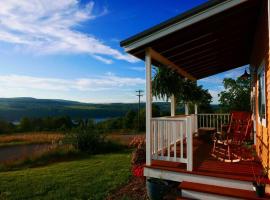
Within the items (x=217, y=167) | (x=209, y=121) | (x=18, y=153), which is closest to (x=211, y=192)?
(x=217, y=167)

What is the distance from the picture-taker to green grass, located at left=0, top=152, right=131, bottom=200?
515 centimetres

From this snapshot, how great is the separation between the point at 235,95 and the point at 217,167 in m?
9.73

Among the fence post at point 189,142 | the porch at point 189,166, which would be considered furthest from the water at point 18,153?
the fence post at point 189,142

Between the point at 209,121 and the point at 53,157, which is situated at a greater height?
the point at 209,121

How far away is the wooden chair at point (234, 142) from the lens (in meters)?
5.38

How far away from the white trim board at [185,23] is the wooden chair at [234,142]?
101 inches

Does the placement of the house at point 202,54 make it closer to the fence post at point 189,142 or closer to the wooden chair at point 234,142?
the fence post at point 189,142

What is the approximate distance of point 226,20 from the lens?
14.6 feet

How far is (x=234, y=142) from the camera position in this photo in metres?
5.55

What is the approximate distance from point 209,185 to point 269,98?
5.46 feet

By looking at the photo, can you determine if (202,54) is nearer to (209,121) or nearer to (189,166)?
(189,166)

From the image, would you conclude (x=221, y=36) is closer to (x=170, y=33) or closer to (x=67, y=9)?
(x=170, y=33)

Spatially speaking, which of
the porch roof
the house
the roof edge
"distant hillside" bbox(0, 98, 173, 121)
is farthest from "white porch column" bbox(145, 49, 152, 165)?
"distant hillside" bbox(0, 98, 173, 121)

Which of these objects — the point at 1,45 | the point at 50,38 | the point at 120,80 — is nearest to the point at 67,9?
the point at 1,45
